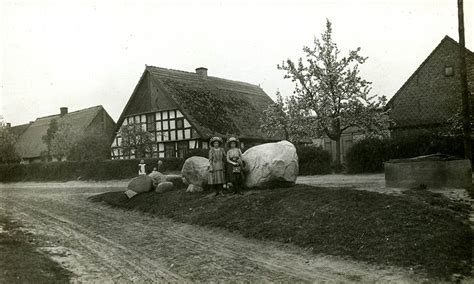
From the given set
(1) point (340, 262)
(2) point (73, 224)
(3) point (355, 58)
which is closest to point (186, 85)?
(3) point (355, 58)

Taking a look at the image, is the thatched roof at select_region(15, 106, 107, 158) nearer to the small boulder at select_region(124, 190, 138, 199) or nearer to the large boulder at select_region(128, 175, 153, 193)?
the large boulder at select_region(128, 175, 153, 193)

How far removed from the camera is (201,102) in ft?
120

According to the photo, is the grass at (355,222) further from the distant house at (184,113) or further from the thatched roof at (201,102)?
the distant house at (184,113)

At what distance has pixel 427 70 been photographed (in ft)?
98.2

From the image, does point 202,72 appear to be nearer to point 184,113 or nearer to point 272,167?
point 184,113

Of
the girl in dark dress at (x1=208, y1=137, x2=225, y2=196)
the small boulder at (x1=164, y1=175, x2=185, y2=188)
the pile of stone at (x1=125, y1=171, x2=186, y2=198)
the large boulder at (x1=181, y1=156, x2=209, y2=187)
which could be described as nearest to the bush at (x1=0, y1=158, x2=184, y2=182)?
the small boulder at (x1=164, y1=175, x2=185, y2=188)

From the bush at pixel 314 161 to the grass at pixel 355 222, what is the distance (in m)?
12.2

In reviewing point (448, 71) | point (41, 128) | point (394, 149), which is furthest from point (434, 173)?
point (41, 128)

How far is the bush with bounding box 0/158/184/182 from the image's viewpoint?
29984mm

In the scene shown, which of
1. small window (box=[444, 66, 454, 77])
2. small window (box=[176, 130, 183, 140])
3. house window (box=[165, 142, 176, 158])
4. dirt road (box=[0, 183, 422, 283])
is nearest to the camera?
dirt road (box=[0, 183, 422, 283])

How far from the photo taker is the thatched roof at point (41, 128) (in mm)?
52397

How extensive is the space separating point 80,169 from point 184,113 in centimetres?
868

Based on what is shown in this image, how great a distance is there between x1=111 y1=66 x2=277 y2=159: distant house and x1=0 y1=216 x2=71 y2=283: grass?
23982 mm

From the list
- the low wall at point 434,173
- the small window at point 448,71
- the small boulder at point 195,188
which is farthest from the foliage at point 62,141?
the low wall at point 434,173
